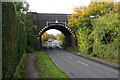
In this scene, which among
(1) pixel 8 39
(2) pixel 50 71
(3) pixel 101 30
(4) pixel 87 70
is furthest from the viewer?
(3) pixel 101 30

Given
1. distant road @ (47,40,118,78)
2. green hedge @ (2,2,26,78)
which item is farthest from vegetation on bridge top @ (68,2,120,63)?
green hedge @ (2,2,26,78)

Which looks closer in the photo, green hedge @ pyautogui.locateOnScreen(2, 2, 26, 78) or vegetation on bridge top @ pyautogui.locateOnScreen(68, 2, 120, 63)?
green hedge @ pyautogui.locateOnScreen(2, 2, 26, 78)

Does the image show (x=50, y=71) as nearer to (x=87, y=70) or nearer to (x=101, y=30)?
(x=87, y=70)

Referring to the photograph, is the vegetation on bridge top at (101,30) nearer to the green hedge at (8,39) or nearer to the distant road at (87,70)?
the distant road at (87,70)

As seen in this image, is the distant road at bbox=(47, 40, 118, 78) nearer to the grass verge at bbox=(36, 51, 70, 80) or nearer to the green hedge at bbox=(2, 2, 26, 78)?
the grass verge at bbox=(36, 51, 70, 80)

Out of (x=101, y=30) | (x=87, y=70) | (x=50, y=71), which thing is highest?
(x=101, y=30)

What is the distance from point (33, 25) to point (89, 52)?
→ 1627 cm

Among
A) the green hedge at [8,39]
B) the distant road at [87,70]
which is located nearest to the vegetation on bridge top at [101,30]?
the distant road at [87,70]

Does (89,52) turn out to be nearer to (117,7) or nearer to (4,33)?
(117,7)

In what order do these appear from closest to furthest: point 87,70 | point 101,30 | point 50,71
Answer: point 50,71 < point 87,70 < point 101,30

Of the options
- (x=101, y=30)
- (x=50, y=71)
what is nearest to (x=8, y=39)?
(x=50, y=71)

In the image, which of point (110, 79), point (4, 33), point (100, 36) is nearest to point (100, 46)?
point (100, 36)

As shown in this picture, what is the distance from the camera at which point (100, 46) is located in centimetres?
2175

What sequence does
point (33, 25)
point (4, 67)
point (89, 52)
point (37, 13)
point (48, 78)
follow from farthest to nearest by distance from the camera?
1. point (37, 13)
2. point (33, 25)
3. point (89, 52)
4. point (48, 78)
5. point (4, 67)
